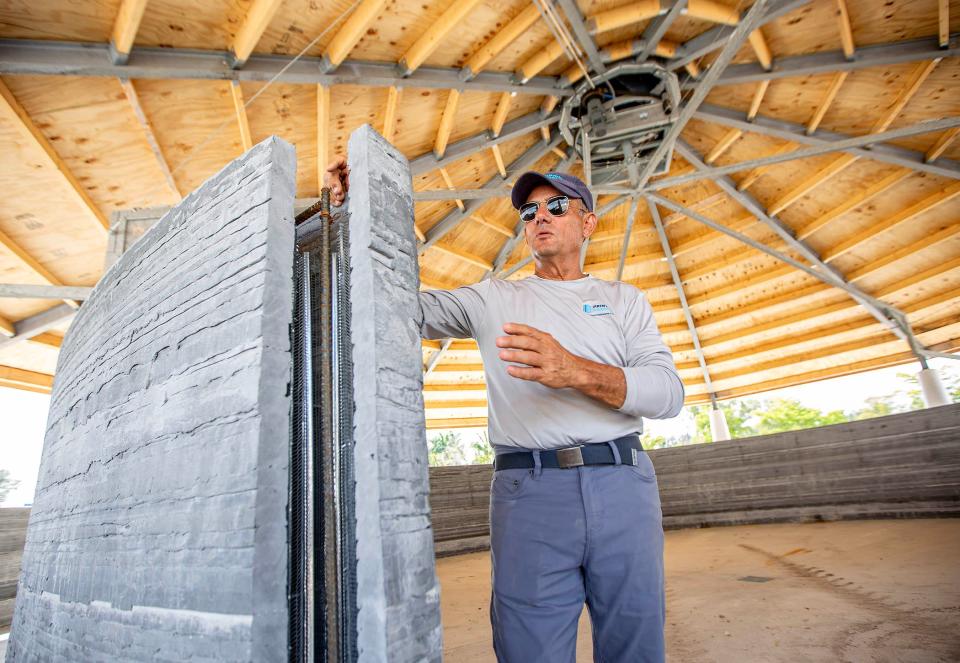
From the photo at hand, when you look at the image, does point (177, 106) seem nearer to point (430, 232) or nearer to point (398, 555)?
point (430, 232)

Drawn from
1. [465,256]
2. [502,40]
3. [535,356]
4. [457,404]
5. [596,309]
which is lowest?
[535,356]

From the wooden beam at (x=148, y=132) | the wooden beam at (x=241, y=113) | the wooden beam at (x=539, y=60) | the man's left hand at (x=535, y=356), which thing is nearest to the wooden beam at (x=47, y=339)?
the wooden beam at (x=148, y=132)

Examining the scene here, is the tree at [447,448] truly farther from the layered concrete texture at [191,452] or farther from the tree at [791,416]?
the layered concrete texture at [191,452]

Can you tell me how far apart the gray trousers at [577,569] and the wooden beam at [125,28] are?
4.56 meters

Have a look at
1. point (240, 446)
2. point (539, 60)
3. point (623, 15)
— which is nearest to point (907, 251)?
point (623, 15)

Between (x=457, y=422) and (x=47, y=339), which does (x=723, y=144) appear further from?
(x=47, y=339)

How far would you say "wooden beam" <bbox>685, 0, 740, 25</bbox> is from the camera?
5.54m

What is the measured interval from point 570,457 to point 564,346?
1.58 ft

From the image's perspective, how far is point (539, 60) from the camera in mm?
6227

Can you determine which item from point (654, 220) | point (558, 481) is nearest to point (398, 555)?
point (558, 481)

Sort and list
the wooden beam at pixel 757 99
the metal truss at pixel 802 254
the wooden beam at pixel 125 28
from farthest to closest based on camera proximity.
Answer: the metal truss at pixel 802 254 → the wooden beam at pixel 757 99 → the wooden beam at pixel 125 28

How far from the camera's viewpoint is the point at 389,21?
5.07m

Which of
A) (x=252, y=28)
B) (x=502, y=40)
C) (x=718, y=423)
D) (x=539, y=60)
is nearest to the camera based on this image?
(x=252, y=28)

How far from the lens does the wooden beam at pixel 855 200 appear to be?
27.2 feet
